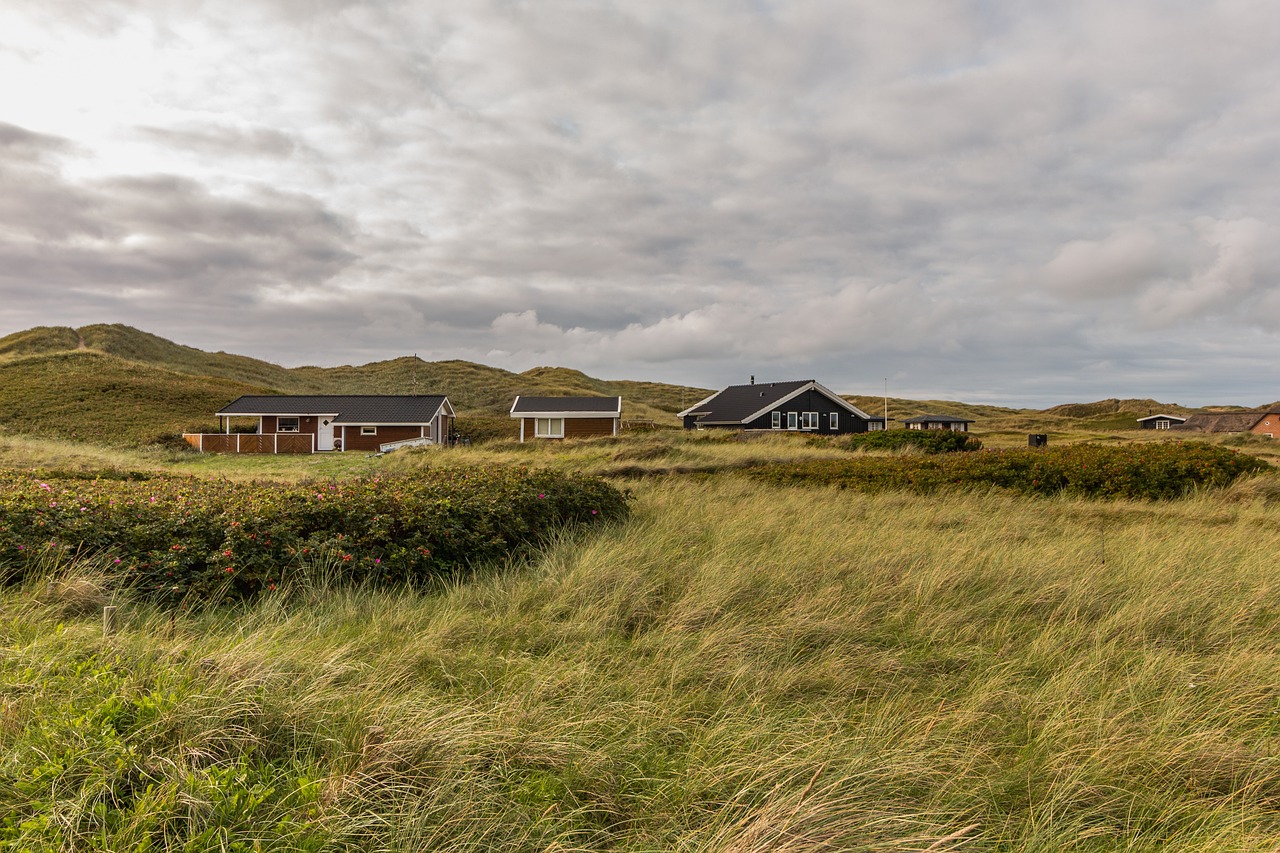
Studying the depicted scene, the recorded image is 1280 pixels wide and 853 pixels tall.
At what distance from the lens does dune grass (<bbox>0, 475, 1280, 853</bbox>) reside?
2.71 meters

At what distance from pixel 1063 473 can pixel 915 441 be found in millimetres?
14948

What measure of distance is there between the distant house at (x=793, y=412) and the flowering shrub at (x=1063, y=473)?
92.2 feet

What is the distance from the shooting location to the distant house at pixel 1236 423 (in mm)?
65875

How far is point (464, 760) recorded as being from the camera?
3.01 m

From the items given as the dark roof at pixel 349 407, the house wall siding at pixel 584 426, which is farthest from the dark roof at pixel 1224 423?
the dark roof at pixel 349 407

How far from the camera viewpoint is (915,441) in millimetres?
28812

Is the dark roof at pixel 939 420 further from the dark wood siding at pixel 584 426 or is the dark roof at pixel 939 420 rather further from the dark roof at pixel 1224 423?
the dark wood siding at pixel 584 426

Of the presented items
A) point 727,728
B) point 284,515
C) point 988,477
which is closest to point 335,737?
point 727,728

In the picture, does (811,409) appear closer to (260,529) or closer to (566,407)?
(566,407)

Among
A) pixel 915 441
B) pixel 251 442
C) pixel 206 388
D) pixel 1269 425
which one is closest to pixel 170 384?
pixel 206 388

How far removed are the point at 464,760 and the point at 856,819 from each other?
64.3 inches

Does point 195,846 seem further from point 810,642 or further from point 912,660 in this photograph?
point 912,660

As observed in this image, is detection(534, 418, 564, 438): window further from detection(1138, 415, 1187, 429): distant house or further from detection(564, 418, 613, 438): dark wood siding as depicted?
detection(1138, 415, 1187, 429): distant house

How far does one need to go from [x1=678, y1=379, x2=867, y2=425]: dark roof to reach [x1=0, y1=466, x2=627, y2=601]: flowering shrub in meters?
38.0
